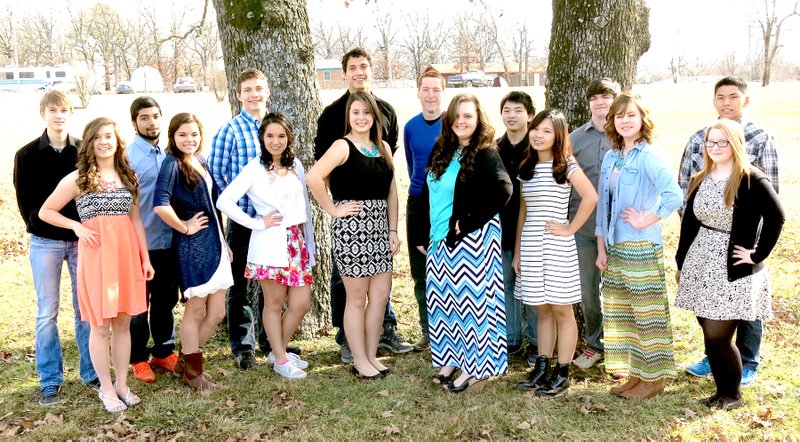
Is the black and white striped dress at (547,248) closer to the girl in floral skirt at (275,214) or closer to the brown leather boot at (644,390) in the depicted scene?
the brown leather boot at (644,390)

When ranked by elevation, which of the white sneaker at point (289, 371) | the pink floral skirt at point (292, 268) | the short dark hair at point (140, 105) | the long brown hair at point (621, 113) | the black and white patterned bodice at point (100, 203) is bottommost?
the white sneaker at point (289, 371)

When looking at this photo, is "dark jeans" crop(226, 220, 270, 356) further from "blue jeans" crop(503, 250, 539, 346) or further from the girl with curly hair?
"blue jeans" crop(503, 250, 539, 346)

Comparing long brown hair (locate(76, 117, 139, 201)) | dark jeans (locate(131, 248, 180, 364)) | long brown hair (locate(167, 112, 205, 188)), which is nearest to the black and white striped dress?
long brown hair (locate(167, 112, 205, 188))

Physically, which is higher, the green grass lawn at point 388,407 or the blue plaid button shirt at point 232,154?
the blue plaid button shirt at point 232,154

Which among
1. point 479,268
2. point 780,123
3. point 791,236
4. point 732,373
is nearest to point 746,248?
point 732,373

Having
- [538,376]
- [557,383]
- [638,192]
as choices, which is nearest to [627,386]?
[557,383]

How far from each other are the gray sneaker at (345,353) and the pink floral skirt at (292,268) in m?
0.85

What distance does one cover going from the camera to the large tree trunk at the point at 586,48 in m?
5.78

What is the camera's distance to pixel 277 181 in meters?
5.10

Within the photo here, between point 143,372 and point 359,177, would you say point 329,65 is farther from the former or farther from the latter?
point 359,177

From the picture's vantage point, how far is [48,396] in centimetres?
501

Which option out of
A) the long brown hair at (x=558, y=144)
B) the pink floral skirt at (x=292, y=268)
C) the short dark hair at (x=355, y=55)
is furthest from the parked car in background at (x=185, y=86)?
the long brown hair at (x=558, y=144)

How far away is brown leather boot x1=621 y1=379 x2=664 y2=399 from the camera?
16.0ft

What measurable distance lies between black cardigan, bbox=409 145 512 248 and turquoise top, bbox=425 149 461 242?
5 cm
